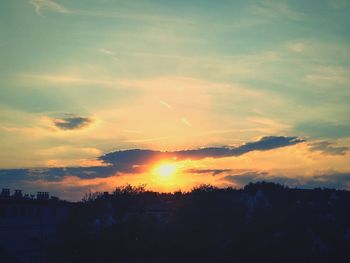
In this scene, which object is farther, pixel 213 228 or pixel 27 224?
pixel 27 224

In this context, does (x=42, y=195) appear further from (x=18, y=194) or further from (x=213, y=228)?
(x=213, y=228)

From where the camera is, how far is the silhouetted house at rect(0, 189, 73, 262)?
51.6 meters

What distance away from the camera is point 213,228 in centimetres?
5278

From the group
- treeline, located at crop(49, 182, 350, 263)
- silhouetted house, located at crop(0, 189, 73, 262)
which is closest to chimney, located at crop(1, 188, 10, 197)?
silhouetted house, located at crop(0, 189, 73, 262)

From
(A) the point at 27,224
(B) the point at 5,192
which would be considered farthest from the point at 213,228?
(B) the point at 5,192

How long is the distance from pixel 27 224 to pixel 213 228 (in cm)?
2322

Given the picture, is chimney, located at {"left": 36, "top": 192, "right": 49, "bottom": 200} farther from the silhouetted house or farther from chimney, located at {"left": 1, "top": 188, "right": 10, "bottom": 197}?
chimney, located at {"left": 1, "top": 188, "right": 10, "bottom": 197}

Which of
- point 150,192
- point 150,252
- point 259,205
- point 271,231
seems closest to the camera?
point 150,252

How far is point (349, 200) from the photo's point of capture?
67.1m

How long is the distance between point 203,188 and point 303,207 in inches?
541

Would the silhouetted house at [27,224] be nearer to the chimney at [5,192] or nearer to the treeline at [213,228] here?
the chimney at [5,192]

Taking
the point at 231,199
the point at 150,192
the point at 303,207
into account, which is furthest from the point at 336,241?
the point at 150,192

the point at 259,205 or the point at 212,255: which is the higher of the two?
the point at 259,205

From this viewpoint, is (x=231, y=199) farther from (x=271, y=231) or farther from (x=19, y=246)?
(x=19, y=246)
